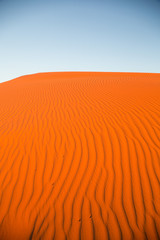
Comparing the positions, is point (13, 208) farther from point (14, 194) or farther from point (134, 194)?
point (134, 194)

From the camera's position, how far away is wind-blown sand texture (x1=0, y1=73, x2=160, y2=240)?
1.88 meters

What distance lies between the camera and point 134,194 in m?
2.21

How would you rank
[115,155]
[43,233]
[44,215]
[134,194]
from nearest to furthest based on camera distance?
→ [43,233] < [44,215] < [134,194] < [115,155]

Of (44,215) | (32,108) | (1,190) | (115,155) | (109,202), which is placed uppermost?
(32,108)

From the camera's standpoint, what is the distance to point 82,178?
8.34 feet

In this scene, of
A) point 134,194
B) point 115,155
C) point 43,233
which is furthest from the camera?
point 115,155

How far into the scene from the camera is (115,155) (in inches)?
119

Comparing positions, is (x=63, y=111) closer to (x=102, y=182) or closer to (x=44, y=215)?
(x=102, y=182)

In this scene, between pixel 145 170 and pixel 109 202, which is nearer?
pixel 109 202

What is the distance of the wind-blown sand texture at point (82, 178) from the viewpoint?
1.88 m

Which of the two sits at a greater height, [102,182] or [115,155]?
[115,155]

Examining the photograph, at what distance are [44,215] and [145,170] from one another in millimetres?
1866

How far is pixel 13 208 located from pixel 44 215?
512mm

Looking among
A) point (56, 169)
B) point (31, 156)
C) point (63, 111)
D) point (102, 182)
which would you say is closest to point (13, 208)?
point (56, 169)
